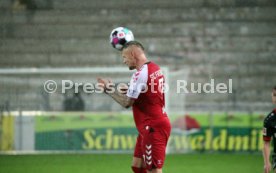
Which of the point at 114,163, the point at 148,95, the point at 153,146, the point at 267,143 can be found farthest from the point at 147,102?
the point at 114,163

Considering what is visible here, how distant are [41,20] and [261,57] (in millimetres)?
7867

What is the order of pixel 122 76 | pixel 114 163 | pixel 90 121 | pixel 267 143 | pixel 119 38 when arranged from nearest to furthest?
pixel 267 143 < pixel 119 38 < pixel 114 163 < pixel 90 121 < pixel 122 76

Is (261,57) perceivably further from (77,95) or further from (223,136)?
(77,95)

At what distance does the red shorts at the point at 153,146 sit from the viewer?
7.46 metres

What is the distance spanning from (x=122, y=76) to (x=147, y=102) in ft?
36.3

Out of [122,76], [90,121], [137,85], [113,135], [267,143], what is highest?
[137,85]

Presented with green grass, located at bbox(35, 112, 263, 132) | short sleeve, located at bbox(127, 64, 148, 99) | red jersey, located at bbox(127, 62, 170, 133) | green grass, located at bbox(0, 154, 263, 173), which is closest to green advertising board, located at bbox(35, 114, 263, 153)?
green grass, located at bbox(35, 112, 263, 132)

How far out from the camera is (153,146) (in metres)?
7.46

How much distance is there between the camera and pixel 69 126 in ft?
59.3

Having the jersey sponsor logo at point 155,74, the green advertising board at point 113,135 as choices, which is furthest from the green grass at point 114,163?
the jersey sponsor logo at point 155,74

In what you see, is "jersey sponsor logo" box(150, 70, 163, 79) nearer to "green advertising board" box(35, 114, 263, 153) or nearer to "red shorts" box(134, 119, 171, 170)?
"red shorts" box(134, 119, 171, 170)

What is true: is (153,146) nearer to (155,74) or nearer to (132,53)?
(155,74)

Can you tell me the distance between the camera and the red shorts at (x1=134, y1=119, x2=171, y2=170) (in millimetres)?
7461

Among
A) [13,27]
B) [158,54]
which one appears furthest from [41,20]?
[158,54]
